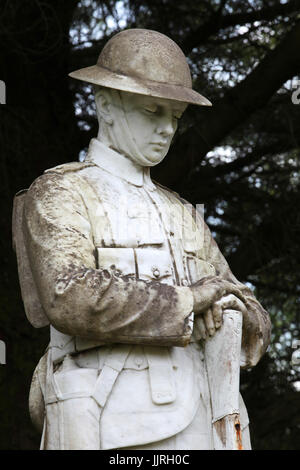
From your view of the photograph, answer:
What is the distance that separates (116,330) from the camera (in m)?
5.82

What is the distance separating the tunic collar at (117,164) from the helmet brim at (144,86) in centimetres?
31

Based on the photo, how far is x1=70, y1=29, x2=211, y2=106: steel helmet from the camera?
20.5 feet

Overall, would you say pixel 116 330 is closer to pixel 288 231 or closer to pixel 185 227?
pixel 185 227

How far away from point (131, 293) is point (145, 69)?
1091 mm

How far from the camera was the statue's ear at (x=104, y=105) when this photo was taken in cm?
646

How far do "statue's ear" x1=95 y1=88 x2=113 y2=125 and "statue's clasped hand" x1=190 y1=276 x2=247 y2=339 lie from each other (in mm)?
911

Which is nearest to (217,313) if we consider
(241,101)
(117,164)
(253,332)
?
(253,332)

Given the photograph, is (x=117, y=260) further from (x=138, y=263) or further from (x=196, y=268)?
(x=196, y=268)

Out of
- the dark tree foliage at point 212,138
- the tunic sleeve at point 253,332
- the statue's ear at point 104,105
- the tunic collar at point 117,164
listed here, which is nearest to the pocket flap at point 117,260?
the tunic collar at point 117,164

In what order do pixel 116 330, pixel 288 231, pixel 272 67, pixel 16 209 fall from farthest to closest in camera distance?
pixel 288 231 → pixel 272 67 → pixel 16 209 → pixel 116 330

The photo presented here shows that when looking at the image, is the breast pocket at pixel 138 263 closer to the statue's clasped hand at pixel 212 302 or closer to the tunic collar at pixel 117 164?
the statue's clasped hand at pixel 212 302

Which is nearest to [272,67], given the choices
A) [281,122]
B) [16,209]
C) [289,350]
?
[281,122]

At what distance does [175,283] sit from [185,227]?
407 millimetres

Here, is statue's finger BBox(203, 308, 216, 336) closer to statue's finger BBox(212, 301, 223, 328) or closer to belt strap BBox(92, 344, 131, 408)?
statue's finger BBox(212, 301, 223, 328)
